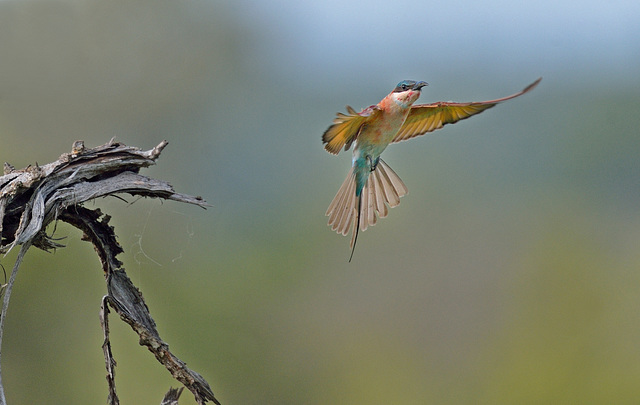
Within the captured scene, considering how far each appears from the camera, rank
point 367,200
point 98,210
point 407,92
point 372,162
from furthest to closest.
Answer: point 367,200
point 372,162
point 407,92
point 98,210

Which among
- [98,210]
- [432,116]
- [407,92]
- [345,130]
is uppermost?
[432,116]

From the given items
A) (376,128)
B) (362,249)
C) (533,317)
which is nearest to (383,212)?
(376,128)

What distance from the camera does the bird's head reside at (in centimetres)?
209

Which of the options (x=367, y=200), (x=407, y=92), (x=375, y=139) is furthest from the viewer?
(x=367, y=200)

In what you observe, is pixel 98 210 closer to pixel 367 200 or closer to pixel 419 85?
pixel 419 85

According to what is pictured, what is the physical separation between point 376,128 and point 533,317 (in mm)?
8064

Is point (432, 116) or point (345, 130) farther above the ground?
point (432, 116)

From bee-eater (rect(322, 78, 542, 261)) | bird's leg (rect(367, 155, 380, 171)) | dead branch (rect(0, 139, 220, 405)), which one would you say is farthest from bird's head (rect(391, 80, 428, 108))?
dead branch (rect(0, 139, 220, 405))

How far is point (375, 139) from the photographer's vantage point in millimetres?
2256

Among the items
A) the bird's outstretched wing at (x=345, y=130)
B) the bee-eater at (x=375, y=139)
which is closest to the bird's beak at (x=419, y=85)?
the bee-eater at (x=375, y=139)

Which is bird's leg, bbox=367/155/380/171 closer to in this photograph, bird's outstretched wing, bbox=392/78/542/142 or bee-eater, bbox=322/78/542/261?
bee-eater, bbox=322/78/542/261

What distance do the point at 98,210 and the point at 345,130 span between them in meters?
0.73

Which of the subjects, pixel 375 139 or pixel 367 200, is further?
pixel 367 200

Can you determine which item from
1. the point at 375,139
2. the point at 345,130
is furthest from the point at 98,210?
the point at 375,139
